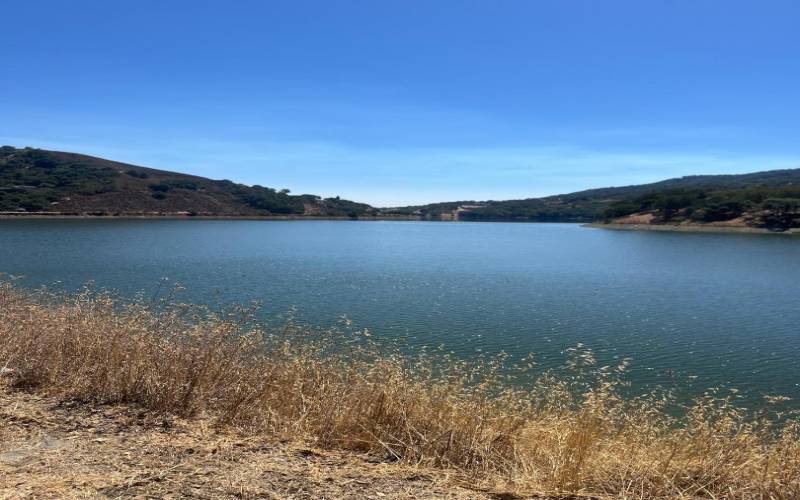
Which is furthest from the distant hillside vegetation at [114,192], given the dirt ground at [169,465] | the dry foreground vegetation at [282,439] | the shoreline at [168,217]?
the dirt ground at [169,465]

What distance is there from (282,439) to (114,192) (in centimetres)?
15410

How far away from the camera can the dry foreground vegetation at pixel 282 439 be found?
172 inches

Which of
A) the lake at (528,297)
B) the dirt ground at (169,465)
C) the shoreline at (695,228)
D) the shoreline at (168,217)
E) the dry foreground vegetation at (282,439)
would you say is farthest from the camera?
the shoreline at (168,217)

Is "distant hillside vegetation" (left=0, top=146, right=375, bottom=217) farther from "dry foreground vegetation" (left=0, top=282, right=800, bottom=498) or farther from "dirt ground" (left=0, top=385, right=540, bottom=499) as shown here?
"dirt ground" (left=0, top=385, right=540, bottom=499)

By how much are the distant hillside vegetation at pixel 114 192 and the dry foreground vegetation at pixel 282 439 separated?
131839 mm

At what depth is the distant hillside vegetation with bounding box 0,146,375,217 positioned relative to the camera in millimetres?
123500

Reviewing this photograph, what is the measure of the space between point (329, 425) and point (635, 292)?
90.0 feet

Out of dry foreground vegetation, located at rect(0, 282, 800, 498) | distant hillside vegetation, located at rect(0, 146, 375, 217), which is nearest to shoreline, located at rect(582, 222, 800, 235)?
dry foreground vegetation, located at rect(0, 282, 800, 498)

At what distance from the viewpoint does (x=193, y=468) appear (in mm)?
4469

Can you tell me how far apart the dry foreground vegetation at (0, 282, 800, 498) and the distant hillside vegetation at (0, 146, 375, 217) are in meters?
132

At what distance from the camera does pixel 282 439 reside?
5.27m

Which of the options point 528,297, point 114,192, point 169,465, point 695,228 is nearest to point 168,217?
point 114,192

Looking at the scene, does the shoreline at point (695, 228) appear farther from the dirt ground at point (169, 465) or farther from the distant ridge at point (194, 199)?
the dirt ground at point (169, 465)

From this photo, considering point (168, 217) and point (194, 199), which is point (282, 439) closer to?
point (168, 217)
